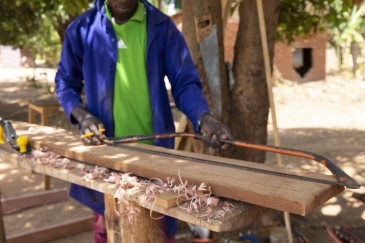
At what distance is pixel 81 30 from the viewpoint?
227 centimetres

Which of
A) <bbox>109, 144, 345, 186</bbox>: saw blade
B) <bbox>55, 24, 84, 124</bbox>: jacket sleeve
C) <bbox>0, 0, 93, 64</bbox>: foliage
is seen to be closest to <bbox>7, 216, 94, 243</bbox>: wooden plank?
<bbox>55, 24, 84, 124</bbox>: jacket sleeve

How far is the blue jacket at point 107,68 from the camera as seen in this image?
7.29 feet

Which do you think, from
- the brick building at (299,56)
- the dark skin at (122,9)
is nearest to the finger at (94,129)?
the dark skin at (122,9)

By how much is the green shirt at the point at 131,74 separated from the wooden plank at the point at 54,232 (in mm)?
2067

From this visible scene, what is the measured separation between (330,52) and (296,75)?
49.3 ft

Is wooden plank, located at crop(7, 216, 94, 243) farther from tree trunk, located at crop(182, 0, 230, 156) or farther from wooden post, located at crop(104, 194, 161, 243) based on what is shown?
wooden post, located at crop(104, 194, 161, 243)

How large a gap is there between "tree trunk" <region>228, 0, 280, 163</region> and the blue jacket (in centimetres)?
132

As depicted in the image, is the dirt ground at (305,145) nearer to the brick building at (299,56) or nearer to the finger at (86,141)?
the brick building at (299,56)

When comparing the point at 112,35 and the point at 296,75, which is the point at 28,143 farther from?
the point at 296,75

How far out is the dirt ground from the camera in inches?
162

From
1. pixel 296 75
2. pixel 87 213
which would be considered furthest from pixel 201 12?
pixel 296 75

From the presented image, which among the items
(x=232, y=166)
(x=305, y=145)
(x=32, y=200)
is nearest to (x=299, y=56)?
(x=305, y=145)

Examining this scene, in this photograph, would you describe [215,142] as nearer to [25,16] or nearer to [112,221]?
[112,221]

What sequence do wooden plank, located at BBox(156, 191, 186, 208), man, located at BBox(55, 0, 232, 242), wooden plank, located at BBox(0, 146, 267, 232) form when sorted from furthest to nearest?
man, located at BBox(55, 0, 232, 242)
wooden plank, located at BBox(156, 191, 186, 208)
wooden plank, located at BBox(0, 146, 267, 232)
